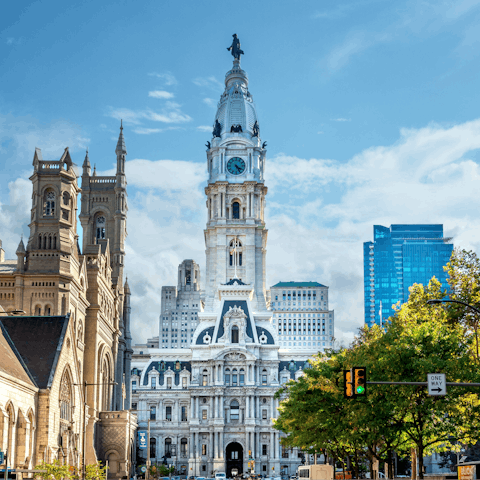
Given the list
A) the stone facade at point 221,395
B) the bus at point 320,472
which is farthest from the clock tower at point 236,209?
the bus at point 320,472

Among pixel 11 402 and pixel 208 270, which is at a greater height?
pixel 208 270

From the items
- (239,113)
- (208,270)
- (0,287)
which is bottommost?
(0,287)

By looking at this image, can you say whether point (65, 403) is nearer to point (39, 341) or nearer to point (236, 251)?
point (39, 341)

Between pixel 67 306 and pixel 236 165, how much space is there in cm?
11988

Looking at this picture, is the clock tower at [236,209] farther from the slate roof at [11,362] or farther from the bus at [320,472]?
the slate roof at [11,362]

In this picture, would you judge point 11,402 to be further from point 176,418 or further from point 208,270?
point 208,270

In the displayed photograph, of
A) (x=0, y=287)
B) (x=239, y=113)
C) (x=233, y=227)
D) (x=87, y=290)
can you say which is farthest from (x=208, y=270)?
(x=0, y=287)

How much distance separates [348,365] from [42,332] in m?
23.7

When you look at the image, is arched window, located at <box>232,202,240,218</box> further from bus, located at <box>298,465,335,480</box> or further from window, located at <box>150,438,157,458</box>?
bus, located at <box>298,465,335,480</box>

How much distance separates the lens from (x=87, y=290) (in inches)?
3629

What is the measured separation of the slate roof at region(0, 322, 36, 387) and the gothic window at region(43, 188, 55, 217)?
886 inches

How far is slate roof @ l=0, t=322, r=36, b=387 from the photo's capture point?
171ft

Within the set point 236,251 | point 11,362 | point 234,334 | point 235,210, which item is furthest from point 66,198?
point 235,210

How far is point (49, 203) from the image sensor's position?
8225cm
